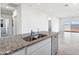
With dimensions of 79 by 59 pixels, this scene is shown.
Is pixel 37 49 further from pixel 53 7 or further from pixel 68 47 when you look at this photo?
pixel 53 7

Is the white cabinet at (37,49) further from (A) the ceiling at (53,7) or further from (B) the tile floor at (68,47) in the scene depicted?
(B) the tile floor at (68,47)

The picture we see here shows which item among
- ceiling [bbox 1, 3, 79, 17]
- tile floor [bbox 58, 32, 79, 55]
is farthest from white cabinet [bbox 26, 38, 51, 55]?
tile floor [bbox 58, 32, 79, 55]

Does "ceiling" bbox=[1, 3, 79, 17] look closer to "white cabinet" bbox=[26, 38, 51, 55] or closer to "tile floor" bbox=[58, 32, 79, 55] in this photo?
"white cabinet" bbox=[26, 38, 51, 55]

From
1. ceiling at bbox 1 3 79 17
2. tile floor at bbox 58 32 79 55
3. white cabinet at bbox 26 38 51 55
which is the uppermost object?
ceiling at bbox 1 3 79 17

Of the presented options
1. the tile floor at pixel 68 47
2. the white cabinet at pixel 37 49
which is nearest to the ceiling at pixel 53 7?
the white cabinet at pixel 37 49

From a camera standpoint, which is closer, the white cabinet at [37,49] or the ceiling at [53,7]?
the white cabinet at [37,49]

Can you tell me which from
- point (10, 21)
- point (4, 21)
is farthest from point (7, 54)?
point (10, 21)

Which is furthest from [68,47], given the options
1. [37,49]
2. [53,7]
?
[37,49]

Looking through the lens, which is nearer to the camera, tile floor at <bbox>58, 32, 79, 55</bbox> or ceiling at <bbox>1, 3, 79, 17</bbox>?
ceiling at <bbox>1, 3, 79, 17</bbox>

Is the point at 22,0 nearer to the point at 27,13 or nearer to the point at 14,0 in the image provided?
the point at 14,0

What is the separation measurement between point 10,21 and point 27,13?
191cm

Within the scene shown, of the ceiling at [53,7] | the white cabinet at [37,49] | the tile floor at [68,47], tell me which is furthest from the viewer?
the tile floor at [68,47]
